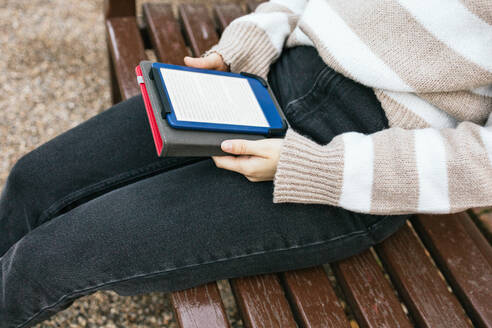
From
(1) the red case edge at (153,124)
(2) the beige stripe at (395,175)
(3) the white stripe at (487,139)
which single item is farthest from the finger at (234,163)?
(3) the white stripe at (487,139)

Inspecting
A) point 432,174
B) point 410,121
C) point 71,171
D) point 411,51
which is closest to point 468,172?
point 432,174

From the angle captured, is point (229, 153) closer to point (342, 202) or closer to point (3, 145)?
point (342, 202)

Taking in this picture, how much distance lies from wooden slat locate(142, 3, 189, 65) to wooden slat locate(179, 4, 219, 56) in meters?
0.03

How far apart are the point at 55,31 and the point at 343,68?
202 centimetres

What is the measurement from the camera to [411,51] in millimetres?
989

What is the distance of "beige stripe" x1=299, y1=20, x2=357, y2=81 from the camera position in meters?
1.05

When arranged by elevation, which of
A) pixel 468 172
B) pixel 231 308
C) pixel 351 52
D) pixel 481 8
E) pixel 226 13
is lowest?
pixel 231 308

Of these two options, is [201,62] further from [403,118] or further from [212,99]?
[403,118]

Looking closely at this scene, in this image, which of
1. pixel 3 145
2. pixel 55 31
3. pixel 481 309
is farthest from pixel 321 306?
pixel 55 31

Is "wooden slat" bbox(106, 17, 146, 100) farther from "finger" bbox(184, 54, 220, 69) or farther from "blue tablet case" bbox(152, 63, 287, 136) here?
"blue tablet case" bbox(152, 63, 287, 136)

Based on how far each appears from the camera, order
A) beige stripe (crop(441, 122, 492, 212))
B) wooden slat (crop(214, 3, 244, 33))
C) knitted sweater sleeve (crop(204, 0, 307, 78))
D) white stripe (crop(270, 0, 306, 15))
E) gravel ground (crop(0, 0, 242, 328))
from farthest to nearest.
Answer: gravel ground (crop(0, 0, 242, 328)), wooden slat (crop(214, 3, 244, 33)), white stripe (crop(270, 0, 306, 15)), knitted sweater sleeve (crop(204, 0, 307, 78)), beige stripe (crop(441, 122, 492, 212))

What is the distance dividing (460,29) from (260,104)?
0.49 metres

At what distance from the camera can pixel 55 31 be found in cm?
244

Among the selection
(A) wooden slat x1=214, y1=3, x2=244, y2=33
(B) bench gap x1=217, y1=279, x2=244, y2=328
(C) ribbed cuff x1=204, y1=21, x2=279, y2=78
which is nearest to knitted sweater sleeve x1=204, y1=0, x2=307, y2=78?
(C) ribbed cuff x1=204, y1=21, x2=279, y2=78
